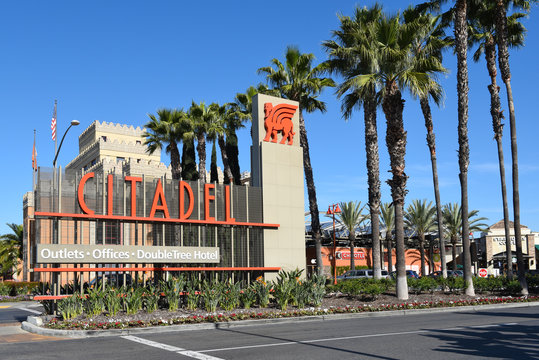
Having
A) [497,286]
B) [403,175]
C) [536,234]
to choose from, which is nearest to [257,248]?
[403,175]

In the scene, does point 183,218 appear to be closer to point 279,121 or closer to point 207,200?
point 207,200

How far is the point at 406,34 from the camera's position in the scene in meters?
24.0

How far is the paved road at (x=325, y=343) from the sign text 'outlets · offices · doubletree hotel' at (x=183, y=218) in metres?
5.21

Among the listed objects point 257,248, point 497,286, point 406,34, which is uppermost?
point 406,34

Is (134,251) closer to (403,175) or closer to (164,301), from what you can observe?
(164,301)

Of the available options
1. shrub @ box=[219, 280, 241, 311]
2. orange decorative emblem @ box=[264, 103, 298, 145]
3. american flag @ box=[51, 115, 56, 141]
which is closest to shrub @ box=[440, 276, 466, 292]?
orange decorative emblem @ box=[264, 103, 298, 145]

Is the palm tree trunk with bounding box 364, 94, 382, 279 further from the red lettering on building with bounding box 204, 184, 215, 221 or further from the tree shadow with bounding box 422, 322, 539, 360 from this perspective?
the tree shadow with bounding box 422, 322, 539, 360

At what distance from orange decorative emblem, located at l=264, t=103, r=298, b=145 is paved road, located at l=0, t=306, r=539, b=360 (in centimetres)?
937

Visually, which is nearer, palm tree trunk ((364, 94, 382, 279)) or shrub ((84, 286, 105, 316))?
shrub ((84, 286, 105, 316))

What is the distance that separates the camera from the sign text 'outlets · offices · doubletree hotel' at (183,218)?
1892cm

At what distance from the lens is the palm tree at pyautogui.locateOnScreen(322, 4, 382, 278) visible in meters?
26.0

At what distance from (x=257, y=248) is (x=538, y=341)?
41.2 ft

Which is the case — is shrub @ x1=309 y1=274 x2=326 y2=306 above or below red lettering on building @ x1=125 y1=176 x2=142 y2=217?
below

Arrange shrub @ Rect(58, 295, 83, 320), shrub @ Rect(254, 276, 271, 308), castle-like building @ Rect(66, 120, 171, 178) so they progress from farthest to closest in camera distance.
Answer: castle-like building @ Rect(66, 120, 171, 178)
shrub @ Rect(254, 276, 271, 308)
shrub @ Rect(58, 295, 83, 320)
